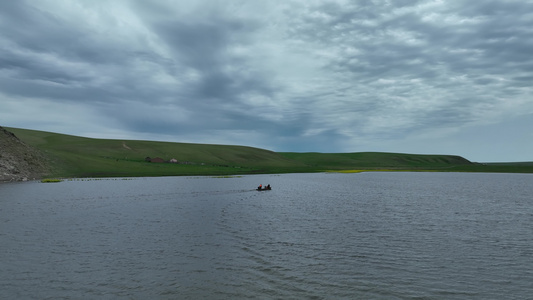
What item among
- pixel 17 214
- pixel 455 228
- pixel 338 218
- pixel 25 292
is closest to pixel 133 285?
pixel 25 292

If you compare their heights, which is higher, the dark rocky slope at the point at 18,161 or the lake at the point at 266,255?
the dark rocky slope at the point at 18,161

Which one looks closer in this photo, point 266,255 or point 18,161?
point 266,255

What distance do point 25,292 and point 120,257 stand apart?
6.96m

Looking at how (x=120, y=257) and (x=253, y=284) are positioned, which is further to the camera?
→ (x=120, y=257)

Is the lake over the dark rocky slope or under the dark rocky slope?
under

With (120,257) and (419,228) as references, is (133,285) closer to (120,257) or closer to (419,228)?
(120,257)

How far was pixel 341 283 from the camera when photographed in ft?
59.9

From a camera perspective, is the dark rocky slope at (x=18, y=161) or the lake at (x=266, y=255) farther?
the dark rocky slope at (x=18, y=161)

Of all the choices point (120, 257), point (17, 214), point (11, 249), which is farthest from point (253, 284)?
point (17, 214)

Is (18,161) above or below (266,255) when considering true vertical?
above

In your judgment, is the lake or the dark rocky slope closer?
the lake

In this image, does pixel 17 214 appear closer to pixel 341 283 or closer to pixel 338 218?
pixel 338 218

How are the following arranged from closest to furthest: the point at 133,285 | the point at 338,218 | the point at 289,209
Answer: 1. the point at 133,285
2. the point at 338,218
3. the point at 289,209

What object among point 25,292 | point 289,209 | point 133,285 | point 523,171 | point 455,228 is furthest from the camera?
point 523,171
